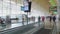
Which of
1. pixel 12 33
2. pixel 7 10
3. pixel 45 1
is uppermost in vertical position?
pixel 45 1

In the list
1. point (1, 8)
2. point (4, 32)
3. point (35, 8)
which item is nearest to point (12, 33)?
point (4, 32)

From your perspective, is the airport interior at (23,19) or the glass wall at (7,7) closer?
the airport interior at (23,19)

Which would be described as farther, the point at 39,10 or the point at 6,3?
the point at 39,10

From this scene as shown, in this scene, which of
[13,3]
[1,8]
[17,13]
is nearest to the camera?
[1,8]

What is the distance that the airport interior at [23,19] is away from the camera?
10.2 metres

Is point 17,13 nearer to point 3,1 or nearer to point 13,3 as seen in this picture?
point 13,3

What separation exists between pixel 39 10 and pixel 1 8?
73.1 feet

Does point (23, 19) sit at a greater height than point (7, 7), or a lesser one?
lesser

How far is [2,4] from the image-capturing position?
15656mm

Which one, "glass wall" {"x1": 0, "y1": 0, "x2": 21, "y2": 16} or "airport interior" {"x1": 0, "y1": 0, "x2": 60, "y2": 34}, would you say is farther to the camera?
"glass wall" {"x1": 0, "y1": 0, "x2": 21, "y2": 16}

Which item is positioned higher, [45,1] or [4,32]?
[45,1]

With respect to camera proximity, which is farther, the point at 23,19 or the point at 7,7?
the point at 7,7

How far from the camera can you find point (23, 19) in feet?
52.7

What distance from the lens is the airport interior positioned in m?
10.2
